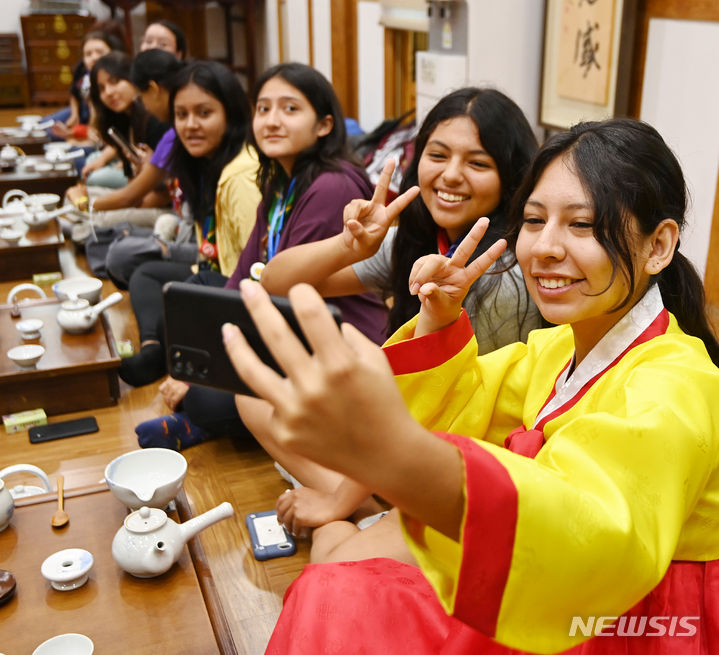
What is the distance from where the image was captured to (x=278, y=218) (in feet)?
8.25

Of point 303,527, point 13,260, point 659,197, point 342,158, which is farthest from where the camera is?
point 13,260

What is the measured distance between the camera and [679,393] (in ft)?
3.01

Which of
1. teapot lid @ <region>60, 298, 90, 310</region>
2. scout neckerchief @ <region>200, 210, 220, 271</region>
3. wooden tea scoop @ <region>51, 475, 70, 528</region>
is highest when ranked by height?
scout neckerchief @ <region>200, 210, 220, 271</region>

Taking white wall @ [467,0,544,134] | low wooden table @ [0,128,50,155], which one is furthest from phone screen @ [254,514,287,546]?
low wooden table @ [0,128,50,155]

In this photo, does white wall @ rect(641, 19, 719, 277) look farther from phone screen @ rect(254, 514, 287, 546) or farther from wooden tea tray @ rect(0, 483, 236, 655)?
wooden tea tray @ rect(0, 483, 236, 655)

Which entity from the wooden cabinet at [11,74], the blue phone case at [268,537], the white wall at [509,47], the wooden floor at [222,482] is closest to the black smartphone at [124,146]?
the white wall at [509,47]

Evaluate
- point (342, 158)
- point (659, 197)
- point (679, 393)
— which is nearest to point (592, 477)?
point (679, 393)

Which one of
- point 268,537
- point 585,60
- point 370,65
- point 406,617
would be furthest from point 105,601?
point 370,65

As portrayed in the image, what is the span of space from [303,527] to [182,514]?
15.9 inches

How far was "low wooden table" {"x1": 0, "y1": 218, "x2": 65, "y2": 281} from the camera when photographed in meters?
3.46

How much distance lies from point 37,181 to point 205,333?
415 cm

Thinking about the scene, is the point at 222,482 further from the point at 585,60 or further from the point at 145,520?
the point at 585,60

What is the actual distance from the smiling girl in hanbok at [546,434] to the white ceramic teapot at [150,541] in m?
0.26

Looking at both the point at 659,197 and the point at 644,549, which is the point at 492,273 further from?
the point at 644,549
